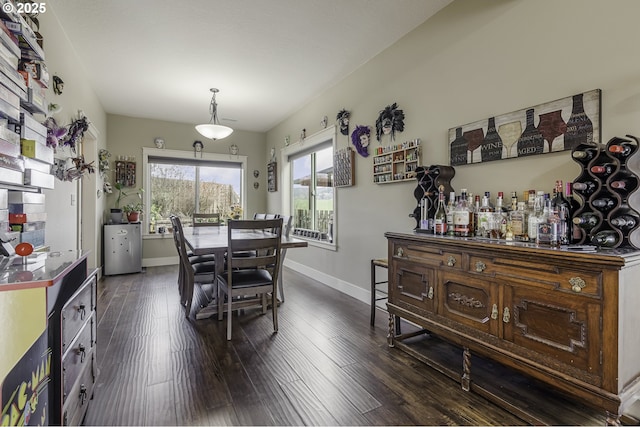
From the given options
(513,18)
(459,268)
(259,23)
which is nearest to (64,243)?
(259,23)

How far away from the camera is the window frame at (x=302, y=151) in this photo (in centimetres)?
407

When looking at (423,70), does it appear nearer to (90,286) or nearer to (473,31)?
(473,31)

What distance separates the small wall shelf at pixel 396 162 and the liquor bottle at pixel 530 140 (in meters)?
0.82

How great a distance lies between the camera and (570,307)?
4.53 ft

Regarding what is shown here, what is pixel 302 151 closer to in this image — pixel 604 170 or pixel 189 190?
pixel 189 190

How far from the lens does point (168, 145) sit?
5734mm

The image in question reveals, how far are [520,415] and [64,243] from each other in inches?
145

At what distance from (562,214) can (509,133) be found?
0.71 meters

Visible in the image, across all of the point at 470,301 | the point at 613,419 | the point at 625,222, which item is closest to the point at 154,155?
the point at 470,301

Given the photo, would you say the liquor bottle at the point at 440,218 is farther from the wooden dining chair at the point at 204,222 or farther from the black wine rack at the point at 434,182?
the wooden dining chair at the point at 204,222

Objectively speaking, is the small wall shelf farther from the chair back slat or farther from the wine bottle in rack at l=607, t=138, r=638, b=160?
the wine bottle in rack at l=607, t=138, r=638, b=160

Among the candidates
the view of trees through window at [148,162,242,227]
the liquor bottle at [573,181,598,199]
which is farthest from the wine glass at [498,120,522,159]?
the view of trees through window at [148,162,242,227]

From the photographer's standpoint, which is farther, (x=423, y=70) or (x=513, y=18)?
(x=423, y=70)

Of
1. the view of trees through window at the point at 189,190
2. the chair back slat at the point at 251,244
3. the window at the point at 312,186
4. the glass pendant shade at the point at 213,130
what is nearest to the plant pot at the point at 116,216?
the view of trees through window at the point at 189,190
